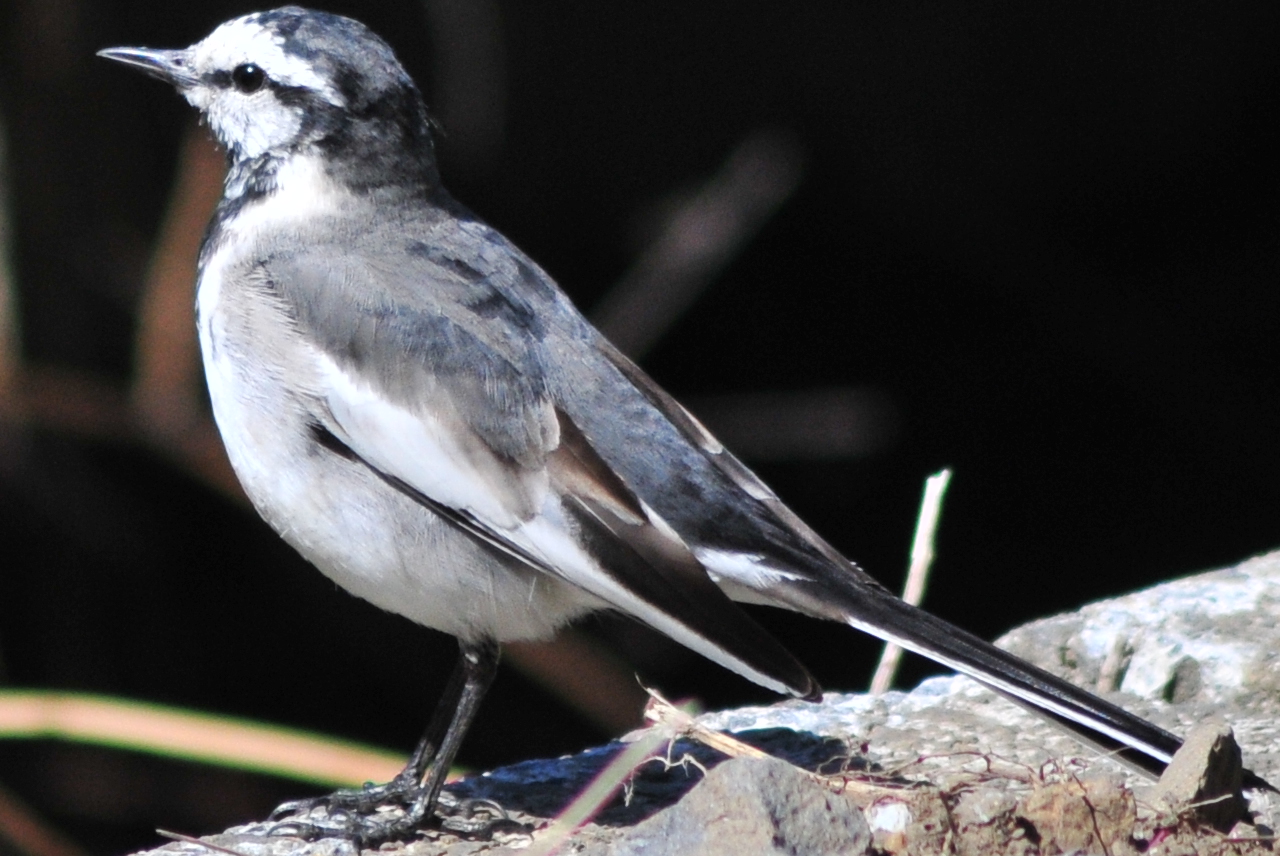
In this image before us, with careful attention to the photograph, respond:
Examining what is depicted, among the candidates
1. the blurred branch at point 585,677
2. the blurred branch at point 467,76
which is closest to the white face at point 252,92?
the blurred branch at point 467,76

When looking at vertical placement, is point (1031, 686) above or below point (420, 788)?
above

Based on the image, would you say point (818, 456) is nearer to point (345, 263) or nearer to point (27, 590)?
point (27, 590)

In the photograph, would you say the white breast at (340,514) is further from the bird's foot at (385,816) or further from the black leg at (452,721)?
the bird's foot at (385,816)

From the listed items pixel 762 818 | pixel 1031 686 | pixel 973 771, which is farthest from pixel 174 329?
pixel 762 818

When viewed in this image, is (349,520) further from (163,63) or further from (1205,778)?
(1205,778)

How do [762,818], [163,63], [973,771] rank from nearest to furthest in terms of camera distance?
[762,818] → [973,771] → [163,63]

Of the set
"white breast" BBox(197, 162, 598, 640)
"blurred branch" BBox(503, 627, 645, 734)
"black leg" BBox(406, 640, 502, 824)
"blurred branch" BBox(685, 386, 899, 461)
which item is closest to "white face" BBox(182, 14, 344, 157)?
"white breast" BBox(197, 162, 598, 640)

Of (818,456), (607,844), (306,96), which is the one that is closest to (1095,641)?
(607,844)
